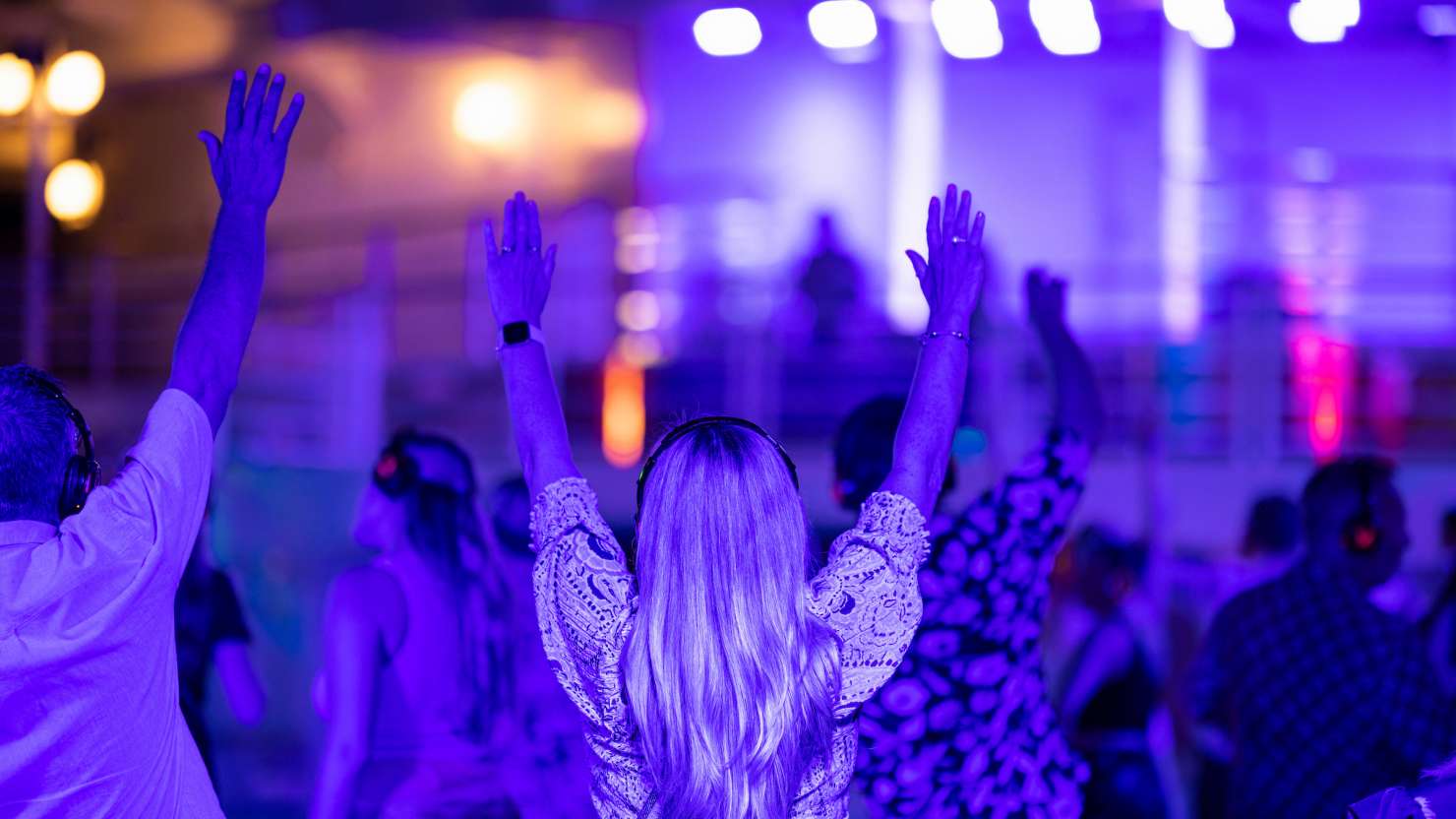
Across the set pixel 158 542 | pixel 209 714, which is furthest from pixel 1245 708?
pixel 209 714

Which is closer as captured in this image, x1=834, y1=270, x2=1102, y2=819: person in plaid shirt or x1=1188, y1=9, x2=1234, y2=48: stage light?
x1=834, y1=270, x2=1102, y2=819: person in plaid shirt

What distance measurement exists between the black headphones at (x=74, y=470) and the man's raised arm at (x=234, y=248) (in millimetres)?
129

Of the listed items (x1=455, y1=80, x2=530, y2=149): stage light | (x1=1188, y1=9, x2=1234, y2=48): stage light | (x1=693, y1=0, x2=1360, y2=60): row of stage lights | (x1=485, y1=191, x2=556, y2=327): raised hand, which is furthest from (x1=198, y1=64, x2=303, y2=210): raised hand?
(x1=455, y1=80, x2=530, y2=149): stage light

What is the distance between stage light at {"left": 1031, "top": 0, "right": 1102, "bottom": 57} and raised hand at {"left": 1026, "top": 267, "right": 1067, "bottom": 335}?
4.37 m

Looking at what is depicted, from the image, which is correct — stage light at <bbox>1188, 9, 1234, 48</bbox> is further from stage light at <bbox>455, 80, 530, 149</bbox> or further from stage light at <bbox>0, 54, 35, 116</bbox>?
stage light at <bbox>0, 54, 35, 116</bbox>

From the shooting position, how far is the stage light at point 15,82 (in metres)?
10.1

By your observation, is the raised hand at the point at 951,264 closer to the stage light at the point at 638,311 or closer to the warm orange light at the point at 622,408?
the warm orange light at the point at 622,408

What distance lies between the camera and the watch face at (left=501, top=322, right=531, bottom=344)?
217 cm

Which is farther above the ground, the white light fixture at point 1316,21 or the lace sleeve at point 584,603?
the white light fixture at point 1316,21

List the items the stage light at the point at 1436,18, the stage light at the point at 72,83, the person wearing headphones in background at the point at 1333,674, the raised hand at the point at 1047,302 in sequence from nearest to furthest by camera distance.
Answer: the raised hand at the point at 1047,302 < the person wearing headphones in background at the point at 1333,674 < the stage light at the point at 1436,18 < the stage light at the point at 72,83

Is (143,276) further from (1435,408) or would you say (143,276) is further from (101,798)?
(101,798)

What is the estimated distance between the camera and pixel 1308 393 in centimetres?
789

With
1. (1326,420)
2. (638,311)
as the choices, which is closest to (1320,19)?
(1326,420)

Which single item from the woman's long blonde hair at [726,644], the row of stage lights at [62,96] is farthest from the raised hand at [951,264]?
the row of stage lights at [62,96]
